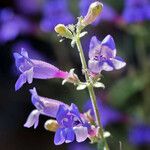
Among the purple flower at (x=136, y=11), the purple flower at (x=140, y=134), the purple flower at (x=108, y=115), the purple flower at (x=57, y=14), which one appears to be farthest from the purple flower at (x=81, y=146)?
the purple flower at (x=136, y=11)

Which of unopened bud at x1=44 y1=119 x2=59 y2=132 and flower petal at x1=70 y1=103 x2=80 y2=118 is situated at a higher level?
unopened bud at x1=44 y1=119 x2=59 y2=132

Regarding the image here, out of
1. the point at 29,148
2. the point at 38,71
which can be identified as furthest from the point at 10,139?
the point at 38,71

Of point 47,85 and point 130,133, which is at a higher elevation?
point 47,85

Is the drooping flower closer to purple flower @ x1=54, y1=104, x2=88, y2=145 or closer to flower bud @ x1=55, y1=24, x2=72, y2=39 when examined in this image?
purple flower @ x1=54, y1=104, x2=88, y2=145

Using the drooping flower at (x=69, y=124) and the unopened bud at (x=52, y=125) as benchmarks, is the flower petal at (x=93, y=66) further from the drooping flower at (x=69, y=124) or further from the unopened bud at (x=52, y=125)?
the unopened bud at (x=52, y=125)

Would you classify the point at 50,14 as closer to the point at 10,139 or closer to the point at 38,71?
the point at 10,139

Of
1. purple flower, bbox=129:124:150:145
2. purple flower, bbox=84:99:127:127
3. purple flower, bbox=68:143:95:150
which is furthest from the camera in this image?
purple flower, bbox=68:143:95:150

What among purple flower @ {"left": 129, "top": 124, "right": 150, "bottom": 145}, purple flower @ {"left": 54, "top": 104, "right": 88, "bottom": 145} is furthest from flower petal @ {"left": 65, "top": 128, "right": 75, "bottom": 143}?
purple flower @ {"left": 129, "top": 124, "right": 150, "bottom": 145}
